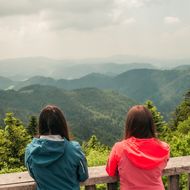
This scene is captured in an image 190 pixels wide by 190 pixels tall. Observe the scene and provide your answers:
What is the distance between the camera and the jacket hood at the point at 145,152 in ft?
12.3

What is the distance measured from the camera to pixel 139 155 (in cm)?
373

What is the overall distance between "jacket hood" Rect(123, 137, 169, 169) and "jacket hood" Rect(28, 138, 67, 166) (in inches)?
27.3

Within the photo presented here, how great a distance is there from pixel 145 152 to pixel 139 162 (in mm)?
124

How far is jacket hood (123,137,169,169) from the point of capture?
3.75m

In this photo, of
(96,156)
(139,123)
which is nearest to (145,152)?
(139,123)

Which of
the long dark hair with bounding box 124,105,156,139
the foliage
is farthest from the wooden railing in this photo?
the foliage

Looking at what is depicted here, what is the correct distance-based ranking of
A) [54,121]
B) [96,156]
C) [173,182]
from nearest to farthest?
[54,121], [173,182], [96,156]

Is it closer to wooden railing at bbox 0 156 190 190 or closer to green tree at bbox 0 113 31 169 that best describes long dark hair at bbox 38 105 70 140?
wooden railing at bbox 0 156 190 190

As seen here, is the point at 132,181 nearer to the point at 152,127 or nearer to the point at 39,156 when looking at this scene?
the point at 152,127

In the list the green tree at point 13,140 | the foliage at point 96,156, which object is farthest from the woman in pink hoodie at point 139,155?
the green tree at point 13,140

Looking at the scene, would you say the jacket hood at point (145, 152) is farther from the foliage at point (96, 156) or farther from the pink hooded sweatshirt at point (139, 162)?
the foliage at point (96, 156)

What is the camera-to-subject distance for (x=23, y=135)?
40531 millimetres

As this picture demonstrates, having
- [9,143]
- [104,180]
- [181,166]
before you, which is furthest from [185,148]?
[9,143]

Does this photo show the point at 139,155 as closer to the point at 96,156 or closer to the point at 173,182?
the point at 173,182
